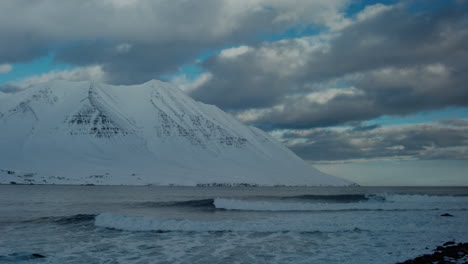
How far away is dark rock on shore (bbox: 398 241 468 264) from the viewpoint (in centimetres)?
2147

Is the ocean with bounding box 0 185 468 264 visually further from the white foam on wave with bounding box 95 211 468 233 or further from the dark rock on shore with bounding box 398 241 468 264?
the dark rock on shore with bounding box 398 241 468 264

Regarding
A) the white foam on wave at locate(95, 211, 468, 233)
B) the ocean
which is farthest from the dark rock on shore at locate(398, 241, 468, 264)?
the white foam on wave at locate(95, 211, 468, 233)

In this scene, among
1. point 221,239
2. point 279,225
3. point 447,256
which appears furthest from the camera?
point 279,225

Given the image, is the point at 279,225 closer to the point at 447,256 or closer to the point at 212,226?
the point at 212,226

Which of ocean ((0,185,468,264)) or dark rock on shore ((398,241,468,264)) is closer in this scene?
dark rock on shore ((398,241,468,264))

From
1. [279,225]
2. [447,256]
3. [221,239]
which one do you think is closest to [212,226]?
[221,239]

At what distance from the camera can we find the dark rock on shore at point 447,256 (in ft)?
70.4

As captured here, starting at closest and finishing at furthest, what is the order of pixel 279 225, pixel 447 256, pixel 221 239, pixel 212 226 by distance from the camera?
1. pixel 447 256
2. pixel 221 239
3. pixel 212 226
4. pixel 279 225

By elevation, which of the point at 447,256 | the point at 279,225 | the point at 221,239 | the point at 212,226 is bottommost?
the point at 221,239

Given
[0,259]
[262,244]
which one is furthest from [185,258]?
[0,259]

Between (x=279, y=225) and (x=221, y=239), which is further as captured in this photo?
(x=279, y=225)

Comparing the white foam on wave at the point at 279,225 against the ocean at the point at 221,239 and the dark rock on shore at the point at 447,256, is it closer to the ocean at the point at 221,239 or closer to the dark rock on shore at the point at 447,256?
the ocean at the point at 221,239

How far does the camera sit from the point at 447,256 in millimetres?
22906

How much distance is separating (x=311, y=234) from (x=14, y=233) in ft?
82.4
